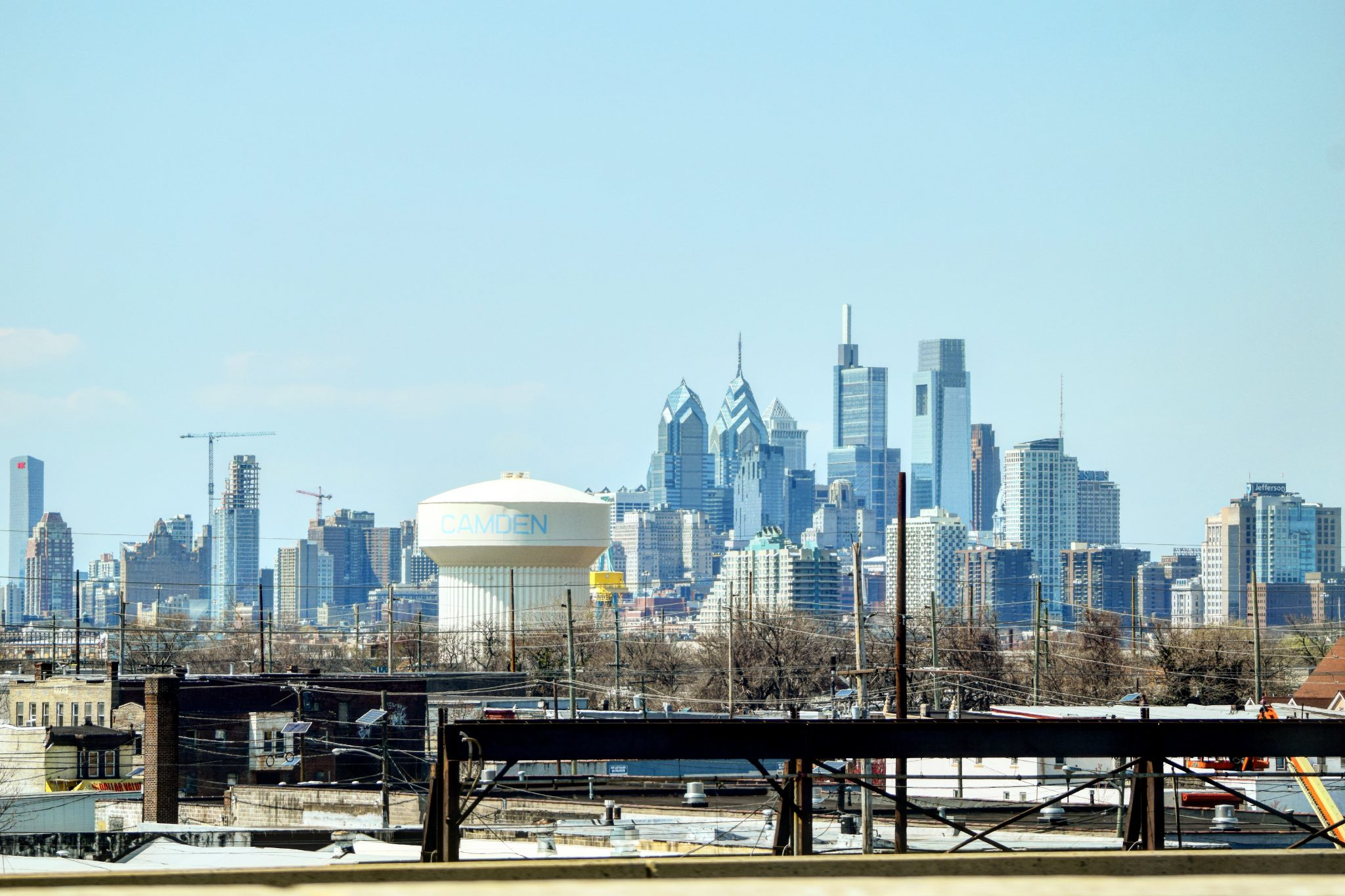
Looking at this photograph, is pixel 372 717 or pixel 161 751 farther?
pixel 372 717

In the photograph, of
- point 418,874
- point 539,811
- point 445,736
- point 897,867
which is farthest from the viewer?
point 539,811

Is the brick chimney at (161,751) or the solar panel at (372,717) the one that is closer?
the brick chimney at (161,751)

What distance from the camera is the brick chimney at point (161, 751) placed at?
39250mm

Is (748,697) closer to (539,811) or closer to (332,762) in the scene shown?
(332,762)

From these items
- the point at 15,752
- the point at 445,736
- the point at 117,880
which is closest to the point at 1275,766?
the point at 445,736

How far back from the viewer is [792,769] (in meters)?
17.6

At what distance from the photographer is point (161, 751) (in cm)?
3962

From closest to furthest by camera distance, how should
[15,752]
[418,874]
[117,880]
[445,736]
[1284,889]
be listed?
[1284,889] → [117,880] → [418,874] → [445,736] → [15,752]

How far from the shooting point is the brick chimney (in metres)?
39.2

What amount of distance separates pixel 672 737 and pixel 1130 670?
222 ft

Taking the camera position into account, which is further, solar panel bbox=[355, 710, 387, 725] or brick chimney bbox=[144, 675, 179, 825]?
solar panel bbox=[355, 710, 387, 725]

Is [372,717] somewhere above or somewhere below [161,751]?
below

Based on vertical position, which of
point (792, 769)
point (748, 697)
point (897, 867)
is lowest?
point (748, 697)

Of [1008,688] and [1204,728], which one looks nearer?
[1204,728]
